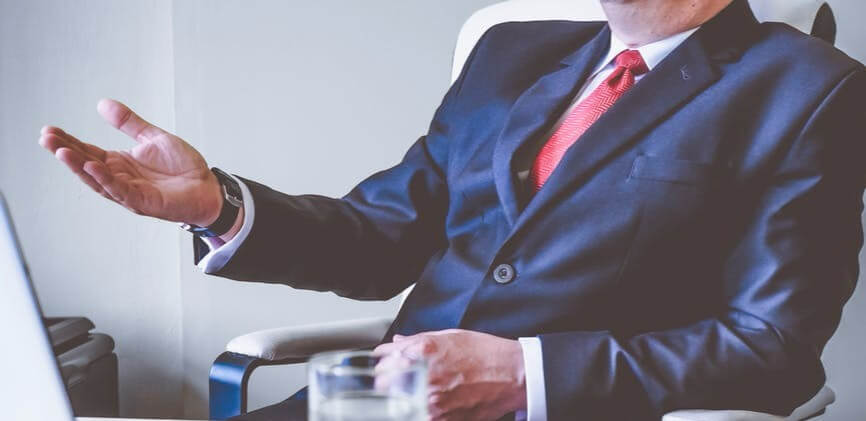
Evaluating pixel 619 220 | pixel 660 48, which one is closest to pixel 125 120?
pixel 619 220

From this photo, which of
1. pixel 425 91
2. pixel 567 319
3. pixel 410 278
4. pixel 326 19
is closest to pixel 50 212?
pixel 326 19

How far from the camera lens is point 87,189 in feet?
7.41

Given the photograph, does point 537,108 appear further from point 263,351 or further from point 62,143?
point 62,143

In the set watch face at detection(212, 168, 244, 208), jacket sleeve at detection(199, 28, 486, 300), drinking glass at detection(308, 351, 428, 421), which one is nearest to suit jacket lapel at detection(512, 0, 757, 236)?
jacket sleeve at detection(199, 28, 486, 300)

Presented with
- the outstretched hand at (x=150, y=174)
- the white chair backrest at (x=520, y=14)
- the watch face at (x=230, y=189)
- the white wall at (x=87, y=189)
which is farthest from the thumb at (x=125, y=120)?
the white wall at (x=87, y=189)

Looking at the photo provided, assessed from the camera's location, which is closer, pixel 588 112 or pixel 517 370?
pixel 517 370

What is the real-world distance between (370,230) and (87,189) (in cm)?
117

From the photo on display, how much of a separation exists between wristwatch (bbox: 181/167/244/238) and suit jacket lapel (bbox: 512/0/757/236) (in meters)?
0.37

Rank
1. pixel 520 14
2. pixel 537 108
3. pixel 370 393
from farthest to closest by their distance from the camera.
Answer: pixel 520 14 < pixel 537 108 < pixel 370 393

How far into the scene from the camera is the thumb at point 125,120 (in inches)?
40.9

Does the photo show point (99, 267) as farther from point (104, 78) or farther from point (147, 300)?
point (104, 78)

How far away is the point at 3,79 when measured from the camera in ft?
7.29

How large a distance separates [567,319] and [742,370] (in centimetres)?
23

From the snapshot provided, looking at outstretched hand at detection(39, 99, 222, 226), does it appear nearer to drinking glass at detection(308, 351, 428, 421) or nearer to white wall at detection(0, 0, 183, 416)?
drinking glass at detection(308, 351, 428, 421)
